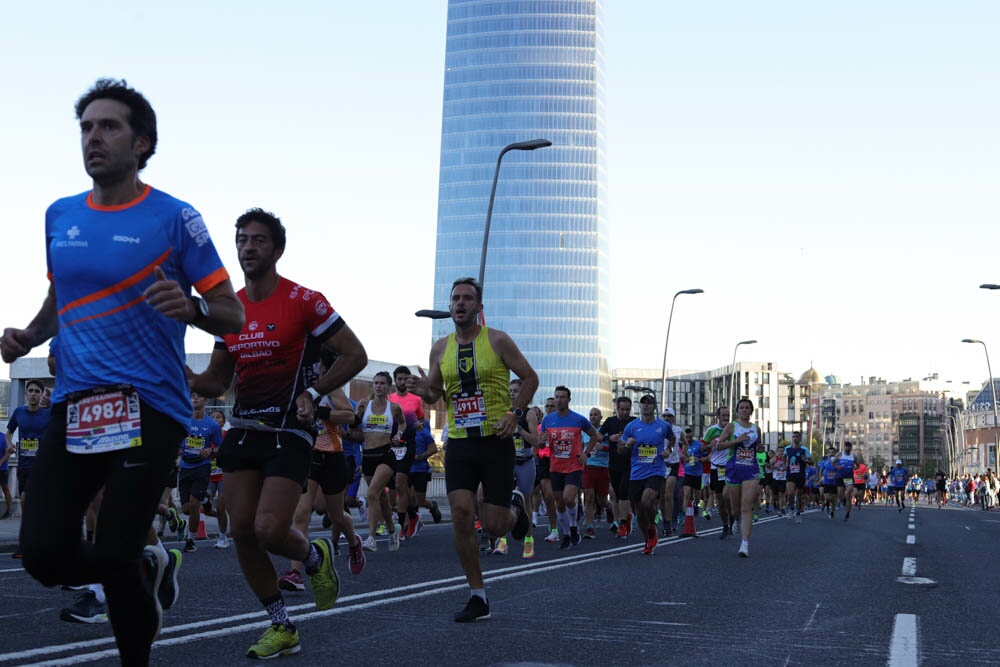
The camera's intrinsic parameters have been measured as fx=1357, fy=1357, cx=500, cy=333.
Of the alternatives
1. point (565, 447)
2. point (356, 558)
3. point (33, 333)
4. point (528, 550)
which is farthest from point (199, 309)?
point (565, 447)

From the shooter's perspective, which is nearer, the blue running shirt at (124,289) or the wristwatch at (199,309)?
the wristwatch at (199,309)

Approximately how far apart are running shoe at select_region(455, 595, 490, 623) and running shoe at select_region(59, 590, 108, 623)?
6.40 ft

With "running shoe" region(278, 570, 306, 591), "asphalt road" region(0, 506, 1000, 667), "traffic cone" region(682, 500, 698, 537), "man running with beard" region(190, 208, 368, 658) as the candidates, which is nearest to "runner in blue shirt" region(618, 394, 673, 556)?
"asphalt road" region(0, 506, 1000, 667)

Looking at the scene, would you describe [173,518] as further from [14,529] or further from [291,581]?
[291,581]

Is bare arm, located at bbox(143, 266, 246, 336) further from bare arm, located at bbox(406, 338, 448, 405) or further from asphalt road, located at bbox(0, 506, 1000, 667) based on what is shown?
bare arm, located at bbox(406, 338, 448, 405)

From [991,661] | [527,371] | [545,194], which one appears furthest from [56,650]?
[545,194]

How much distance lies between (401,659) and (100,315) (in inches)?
95.9

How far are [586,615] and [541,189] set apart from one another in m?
165

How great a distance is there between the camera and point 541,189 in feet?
565

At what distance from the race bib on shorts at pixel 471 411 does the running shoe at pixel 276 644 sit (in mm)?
2515

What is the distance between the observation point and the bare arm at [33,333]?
4.66 m

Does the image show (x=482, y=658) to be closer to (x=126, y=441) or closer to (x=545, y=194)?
(x=126, y=441)

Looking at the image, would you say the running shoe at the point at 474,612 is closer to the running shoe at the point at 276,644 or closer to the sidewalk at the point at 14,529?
the running shoe at the point at 276,644

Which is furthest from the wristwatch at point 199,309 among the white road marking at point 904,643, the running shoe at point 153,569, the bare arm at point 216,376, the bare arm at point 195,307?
the white road marking at point 904,643
